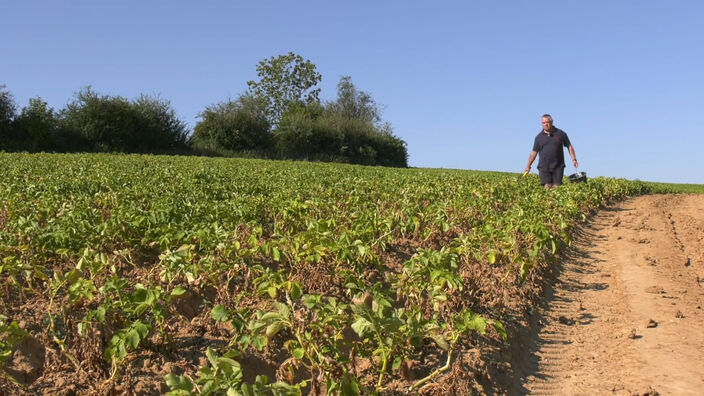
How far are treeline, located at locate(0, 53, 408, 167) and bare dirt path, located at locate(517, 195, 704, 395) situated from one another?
36839 mm

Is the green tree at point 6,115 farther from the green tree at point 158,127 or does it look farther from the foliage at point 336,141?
the foliage at point 336,141

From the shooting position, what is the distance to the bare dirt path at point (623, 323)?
4.25 metres

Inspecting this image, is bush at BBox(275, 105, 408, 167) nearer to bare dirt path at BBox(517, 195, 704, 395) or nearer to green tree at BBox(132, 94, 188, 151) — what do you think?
green tree at BBox(132, 94, 188, 151)

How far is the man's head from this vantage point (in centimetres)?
1313

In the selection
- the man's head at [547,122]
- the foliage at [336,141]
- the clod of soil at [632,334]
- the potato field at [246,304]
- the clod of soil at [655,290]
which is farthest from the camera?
the foliage at [336,141]

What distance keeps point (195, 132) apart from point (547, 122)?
36.7 meters

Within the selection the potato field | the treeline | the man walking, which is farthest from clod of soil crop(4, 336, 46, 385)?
the treeline

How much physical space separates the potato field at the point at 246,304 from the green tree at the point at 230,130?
3787cm

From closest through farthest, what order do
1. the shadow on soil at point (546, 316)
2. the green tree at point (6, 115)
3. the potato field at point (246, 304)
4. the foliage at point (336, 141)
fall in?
the potato field at point (246, 304) < the shadow on soil at point (546, 316) < the green tree at point (6, 115) < the foliage at point (336, 141)

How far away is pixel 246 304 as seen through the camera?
15.9 ft

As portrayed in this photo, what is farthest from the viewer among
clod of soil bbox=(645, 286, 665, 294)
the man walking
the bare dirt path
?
the man walking

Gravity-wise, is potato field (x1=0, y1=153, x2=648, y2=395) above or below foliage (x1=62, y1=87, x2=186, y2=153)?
below

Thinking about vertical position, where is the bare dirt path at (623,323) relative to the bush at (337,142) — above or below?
below

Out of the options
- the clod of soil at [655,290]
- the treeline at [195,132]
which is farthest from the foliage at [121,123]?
the clod of soil at [655,290]
